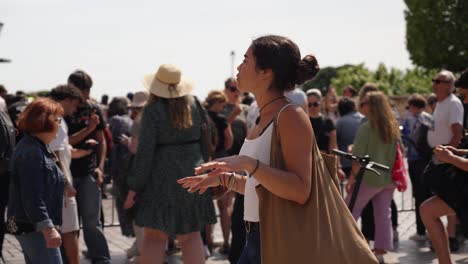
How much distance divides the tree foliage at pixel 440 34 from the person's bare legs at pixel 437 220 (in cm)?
5410

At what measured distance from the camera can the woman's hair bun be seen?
3.86 m

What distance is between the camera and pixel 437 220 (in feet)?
23.9

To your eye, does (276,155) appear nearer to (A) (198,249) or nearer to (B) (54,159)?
(B) (54,159)

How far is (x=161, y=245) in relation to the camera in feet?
21.9

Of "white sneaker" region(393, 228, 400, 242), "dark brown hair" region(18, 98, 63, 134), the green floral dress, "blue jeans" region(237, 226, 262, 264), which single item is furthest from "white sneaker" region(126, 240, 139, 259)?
"blue jeans" region(237, 226, 262, 264)

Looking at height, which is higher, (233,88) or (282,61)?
(282,61)

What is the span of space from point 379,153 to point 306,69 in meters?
4.89

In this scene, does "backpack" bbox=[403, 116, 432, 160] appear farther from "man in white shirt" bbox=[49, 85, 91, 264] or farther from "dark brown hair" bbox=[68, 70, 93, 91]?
"man in white shirt" bbox=[49, 85, 91, 264]

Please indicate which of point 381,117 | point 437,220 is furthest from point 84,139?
point 437,220

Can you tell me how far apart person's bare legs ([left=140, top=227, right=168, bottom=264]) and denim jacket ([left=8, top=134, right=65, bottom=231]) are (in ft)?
3.79

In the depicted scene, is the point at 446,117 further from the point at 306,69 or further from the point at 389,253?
the point at 306,69

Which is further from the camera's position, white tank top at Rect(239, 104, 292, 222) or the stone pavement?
the stone pavement

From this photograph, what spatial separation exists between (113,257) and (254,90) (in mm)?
5720

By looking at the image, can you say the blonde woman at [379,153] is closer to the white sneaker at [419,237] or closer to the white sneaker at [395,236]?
the white sneaker at [395,236]
